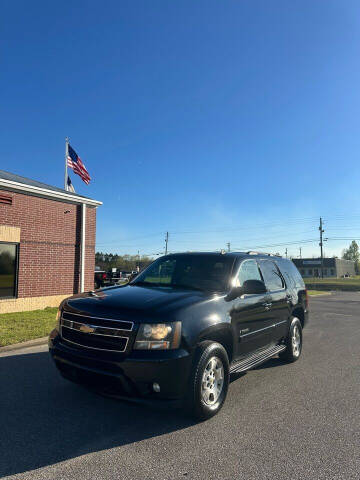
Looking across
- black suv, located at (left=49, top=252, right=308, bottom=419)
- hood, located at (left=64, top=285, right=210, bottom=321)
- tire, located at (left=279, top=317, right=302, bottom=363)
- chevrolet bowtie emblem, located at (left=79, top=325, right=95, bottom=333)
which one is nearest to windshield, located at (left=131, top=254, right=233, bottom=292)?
black suv, located at (left=49, top=252, right=308, bottom=419)

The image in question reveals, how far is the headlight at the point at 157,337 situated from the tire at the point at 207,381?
1.19 ft

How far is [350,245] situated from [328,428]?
164195 mm

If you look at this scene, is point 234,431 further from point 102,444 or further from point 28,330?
point 28,330

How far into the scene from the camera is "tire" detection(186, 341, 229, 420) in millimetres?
3379

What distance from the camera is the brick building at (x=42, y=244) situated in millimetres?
11344

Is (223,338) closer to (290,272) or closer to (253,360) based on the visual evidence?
(253,360)

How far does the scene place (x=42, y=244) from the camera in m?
12.3

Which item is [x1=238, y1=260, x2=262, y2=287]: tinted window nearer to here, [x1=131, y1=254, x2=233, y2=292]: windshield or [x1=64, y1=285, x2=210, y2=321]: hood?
[x1=131, y1=254, x2=233, y2=292]: windshield

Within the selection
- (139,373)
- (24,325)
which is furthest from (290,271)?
(24,325)

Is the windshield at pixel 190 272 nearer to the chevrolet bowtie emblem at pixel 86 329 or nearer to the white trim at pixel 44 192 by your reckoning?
the chevrolet bowtie emblem at pixel 86 329

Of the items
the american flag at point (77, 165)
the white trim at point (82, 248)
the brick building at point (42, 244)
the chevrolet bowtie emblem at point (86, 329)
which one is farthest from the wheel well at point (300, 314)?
the american flag at point (77, 165)

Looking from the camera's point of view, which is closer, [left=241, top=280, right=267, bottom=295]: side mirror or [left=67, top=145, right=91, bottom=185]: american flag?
[left=241, top=280, right=267, bottom=295]: side mirror

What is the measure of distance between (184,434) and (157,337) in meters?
1.00

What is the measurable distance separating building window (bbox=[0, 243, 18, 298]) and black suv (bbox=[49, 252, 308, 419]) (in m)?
8.26
